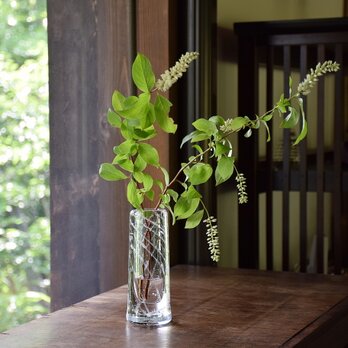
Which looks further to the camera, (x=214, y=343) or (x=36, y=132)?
(x=36, y=132)

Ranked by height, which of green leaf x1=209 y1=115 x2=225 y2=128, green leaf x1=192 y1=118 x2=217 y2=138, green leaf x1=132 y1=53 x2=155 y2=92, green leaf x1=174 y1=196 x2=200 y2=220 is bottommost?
green leaf x1=174 y1=196 x2=200 y2=220

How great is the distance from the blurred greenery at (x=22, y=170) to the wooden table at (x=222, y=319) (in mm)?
702

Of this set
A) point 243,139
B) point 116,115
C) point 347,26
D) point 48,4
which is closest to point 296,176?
point 243,139

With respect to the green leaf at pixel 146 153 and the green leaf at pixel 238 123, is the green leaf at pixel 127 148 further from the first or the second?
the green leaf at pixel 238 123

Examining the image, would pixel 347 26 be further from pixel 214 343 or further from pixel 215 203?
pixel 214 343

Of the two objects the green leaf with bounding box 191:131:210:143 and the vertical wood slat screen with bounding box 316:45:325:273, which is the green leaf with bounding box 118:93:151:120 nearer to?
the green leaf with bounding box 191:131:210:143

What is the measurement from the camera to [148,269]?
5.21 feet

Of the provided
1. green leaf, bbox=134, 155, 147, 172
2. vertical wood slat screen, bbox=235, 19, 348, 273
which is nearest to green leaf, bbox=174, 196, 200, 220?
green leaf, bbox=134, 155, 147, 172

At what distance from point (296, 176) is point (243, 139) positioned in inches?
7.4

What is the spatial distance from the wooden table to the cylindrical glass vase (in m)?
0.03

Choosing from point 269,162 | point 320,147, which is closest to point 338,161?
point 320,147

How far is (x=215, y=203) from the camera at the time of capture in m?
2.36

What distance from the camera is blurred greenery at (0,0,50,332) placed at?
2521mm

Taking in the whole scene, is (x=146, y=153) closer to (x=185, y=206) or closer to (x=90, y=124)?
(x=185, y=206)
